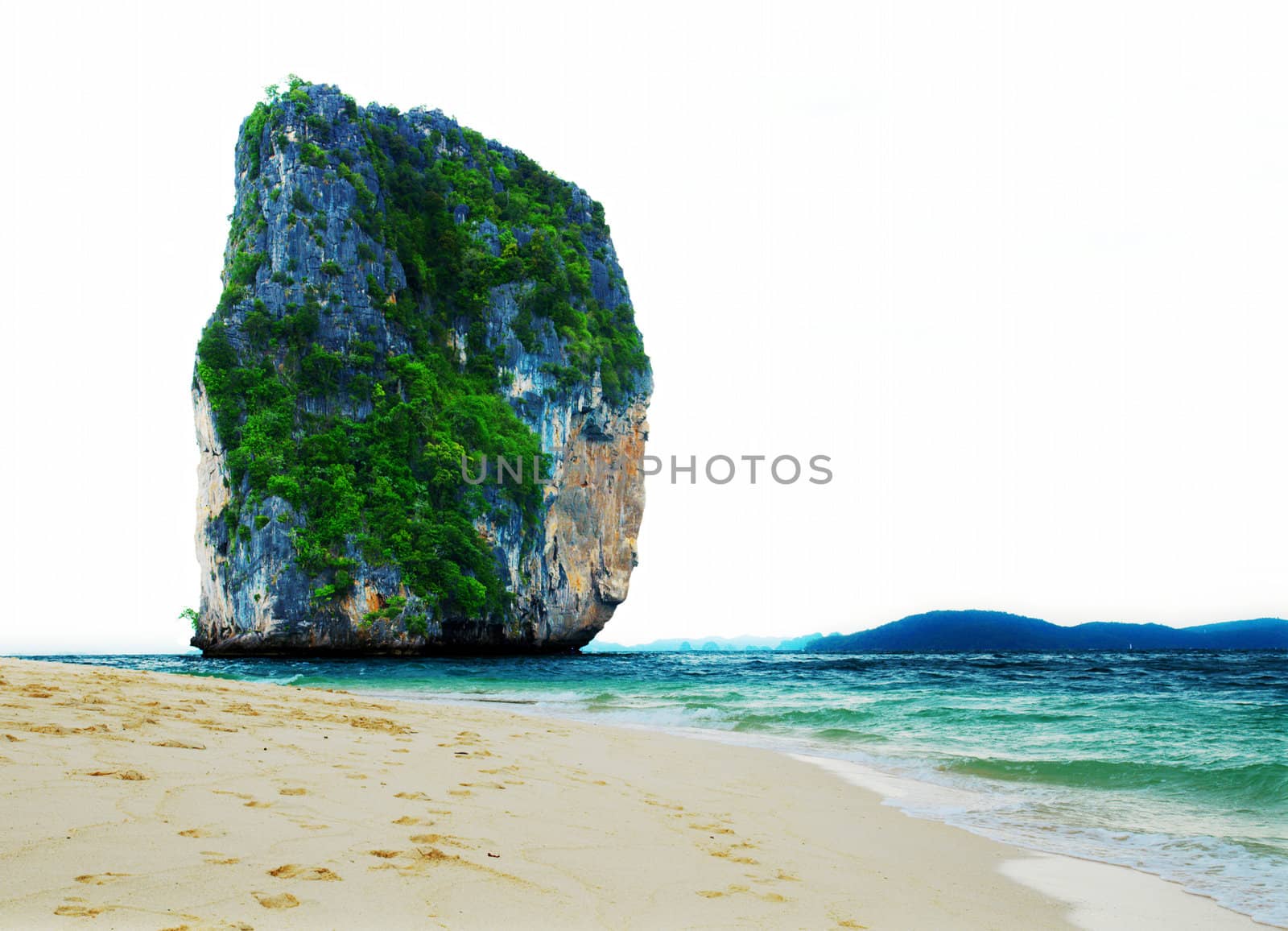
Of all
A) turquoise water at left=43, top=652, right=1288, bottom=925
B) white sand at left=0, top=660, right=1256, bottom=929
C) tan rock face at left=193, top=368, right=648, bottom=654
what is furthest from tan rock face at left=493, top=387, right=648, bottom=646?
white sand at left=0, top=660, right=1256, bottom=929

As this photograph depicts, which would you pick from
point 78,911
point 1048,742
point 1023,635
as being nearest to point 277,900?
point 78,911

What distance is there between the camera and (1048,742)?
10227mm

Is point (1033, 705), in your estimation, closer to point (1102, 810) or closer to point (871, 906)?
point (1102, 810)

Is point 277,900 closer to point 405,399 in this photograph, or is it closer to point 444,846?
point 444,846

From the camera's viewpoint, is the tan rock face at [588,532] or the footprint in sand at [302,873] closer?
the footprint in sand at [302,873]

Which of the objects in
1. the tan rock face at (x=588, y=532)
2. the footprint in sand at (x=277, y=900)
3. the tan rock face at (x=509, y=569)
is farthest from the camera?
the tan rock face at (x=588, y=532)

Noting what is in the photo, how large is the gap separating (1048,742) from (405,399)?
39516 millimetres

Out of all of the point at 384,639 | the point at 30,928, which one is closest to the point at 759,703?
the point at 30,928

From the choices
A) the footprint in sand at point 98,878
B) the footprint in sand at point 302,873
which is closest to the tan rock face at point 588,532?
the footprint in sand at point 302,873

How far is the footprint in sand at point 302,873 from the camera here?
296 cm

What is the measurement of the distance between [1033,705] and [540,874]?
1390 cm

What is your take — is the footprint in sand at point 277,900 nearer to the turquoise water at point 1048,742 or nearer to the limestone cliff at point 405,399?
the turquoise water at point 1048,742

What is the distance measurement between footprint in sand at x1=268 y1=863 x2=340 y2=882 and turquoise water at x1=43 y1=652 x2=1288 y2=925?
4.27 m

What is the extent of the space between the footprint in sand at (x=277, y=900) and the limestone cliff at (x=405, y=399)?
37190 millimetres
